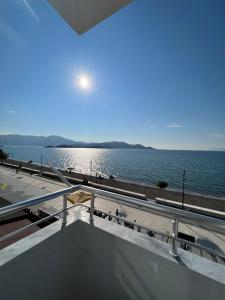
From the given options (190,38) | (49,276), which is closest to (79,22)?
(49,276)

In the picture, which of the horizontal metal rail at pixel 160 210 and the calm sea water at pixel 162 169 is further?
the calm sea water at pixel 162 169

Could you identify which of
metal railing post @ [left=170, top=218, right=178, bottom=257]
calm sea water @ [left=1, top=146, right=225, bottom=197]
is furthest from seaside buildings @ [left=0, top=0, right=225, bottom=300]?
calm sea water @ [left=1, top=146, right=225, bottom=197]

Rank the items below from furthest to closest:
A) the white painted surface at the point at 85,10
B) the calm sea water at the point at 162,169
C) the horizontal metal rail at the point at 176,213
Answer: the calm sea water at the point at 162,169 < the white painted surface at the point at 85,10 < the horizontal metal rail at the point at 176,213

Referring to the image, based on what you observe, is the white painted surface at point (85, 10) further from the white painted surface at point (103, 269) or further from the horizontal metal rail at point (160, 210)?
the white painted surface at point (103, 269)

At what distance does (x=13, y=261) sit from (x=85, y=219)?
734 millimetres

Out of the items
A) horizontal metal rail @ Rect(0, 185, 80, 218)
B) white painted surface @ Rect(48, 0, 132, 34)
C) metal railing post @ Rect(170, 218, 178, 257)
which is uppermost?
white painted surface @ Rect(48, 0, 132, 34)

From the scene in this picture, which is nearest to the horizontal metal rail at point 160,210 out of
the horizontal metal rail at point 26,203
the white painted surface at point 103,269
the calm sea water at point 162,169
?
the horizontal metal rail at point 26,203

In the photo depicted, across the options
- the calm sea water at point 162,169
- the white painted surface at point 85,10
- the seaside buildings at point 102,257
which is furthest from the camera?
the calm sea water at point 162,169

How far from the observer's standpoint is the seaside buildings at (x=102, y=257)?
1.12m

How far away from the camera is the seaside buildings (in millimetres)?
1116

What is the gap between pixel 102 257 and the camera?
62.4 inches

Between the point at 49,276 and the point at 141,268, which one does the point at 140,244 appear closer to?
the point at 141,268

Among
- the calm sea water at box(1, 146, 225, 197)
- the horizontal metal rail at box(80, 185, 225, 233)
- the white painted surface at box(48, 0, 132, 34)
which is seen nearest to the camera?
the horizontal metal rail at box(80, 185, 225, 233)

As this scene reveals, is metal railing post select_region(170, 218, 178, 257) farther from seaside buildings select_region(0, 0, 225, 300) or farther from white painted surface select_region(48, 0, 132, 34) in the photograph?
white painted surface select_region(48, 0, 132, 34)
